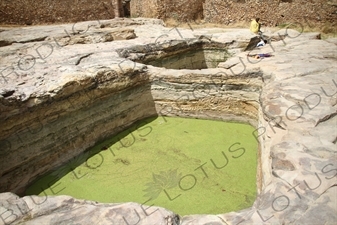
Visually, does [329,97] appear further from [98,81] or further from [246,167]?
[98,81]

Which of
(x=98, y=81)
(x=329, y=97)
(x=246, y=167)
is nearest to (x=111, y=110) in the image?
(x=98, y=81)

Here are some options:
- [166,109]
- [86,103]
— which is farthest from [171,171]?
[166,109]

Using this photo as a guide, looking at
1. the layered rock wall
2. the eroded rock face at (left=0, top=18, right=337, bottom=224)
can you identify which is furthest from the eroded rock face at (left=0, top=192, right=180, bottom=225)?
the layered rock wall

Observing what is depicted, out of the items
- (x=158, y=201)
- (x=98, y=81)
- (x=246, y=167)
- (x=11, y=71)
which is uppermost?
(x=11, y=71)

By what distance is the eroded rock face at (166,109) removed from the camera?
6.60 ft

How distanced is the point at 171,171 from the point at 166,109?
1641 mm

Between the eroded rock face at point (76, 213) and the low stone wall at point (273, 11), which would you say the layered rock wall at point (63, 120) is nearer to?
the eroded rock face at point (76, 213)

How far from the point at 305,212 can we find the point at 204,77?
299cm

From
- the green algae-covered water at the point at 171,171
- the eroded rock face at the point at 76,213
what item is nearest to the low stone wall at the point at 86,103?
the green algae-covered water at the point at 171,171

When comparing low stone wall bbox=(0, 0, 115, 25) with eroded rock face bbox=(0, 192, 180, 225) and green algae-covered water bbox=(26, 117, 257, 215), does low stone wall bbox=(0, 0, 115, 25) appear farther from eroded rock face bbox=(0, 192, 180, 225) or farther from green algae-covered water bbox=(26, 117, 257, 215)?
eroded rock face bbox=(0, 192, 180, 225)

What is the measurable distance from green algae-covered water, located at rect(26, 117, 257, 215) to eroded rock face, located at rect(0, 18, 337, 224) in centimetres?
25

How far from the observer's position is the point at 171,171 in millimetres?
3502

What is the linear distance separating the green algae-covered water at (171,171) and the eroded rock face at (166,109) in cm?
25

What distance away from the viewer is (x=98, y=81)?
13.3 ft
